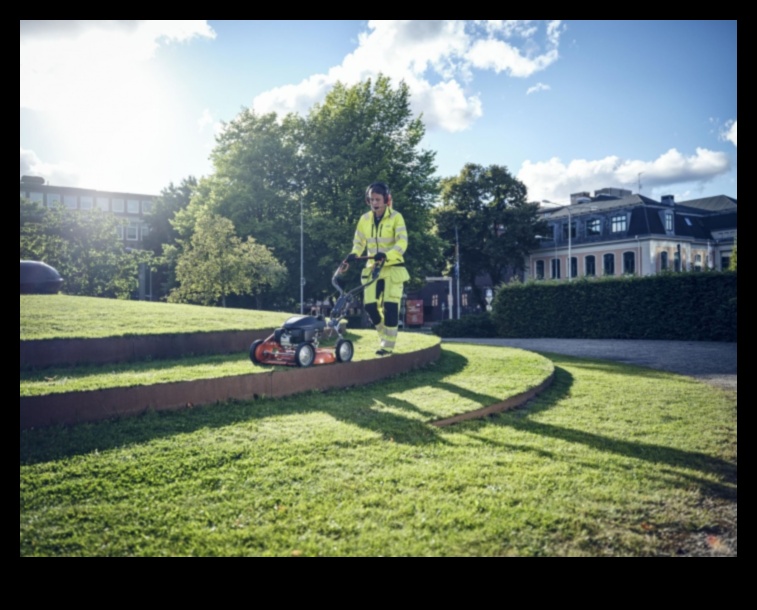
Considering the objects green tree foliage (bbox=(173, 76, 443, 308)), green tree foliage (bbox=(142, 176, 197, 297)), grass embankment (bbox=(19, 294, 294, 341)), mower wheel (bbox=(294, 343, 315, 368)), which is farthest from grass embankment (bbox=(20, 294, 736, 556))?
green tree foliage (bbox=(142, 176, 197, 297))

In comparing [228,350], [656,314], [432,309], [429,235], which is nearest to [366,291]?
[228,350]

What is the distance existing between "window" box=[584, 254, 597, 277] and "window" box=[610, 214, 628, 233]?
3.13 meters

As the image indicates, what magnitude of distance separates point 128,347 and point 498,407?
17.7 ft

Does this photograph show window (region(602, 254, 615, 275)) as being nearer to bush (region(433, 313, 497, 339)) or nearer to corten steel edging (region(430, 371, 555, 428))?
bush (region(433, 313, 497, 339))

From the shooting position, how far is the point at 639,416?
6.75 m

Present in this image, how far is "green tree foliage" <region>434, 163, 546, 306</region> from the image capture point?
45094 mm

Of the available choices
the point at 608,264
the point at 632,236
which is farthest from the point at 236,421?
the point at 608,264

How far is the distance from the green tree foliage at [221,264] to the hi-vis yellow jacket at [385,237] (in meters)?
18.4

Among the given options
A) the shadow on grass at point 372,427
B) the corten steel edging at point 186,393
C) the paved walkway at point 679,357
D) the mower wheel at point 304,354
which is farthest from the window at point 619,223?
the mower wheel at point 304,354

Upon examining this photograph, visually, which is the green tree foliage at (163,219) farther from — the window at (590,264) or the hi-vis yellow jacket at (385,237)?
the hi-vis yellow jacket at (385,237)

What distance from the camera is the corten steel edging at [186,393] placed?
5012mm

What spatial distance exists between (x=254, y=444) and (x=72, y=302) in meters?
8.86

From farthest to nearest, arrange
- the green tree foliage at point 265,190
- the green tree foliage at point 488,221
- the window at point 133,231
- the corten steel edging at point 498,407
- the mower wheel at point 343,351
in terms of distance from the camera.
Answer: the window at point 133,231 < the green tree foliage at point 488,221 < the green tree foliage at point 265,190 < the mower wheel at point 343,351 < the corten steel edging at point 498,407
